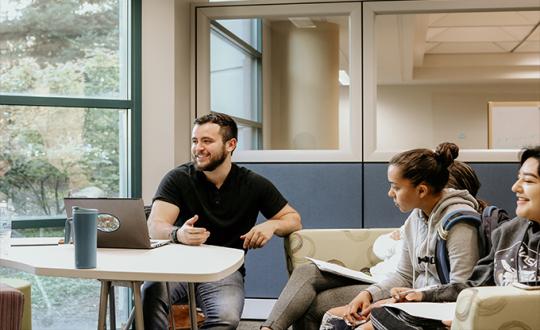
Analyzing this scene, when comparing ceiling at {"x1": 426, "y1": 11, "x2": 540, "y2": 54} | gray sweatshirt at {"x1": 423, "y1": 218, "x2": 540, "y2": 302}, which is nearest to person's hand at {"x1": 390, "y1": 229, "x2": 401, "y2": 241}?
gray sweatshirt at {"x1": 423, "y1": 218, "x2": 540, "y2": 302}

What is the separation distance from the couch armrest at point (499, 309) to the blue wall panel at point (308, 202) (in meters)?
2.39

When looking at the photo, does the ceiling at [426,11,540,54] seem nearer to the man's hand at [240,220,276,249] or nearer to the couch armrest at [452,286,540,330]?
the man's hand at [240,220,276,249]

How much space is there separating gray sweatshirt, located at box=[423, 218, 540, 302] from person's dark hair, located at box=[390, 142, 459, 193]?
1.03ft

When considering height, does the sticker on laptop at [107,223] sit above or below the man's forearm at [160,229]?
above

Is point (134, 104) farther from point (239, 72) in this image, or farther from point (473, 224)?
point (473, 224)

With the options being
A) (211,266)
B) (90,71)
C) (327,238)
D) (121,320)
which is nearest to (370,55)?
(327,238)

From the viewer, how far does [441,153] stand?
2.48 metres

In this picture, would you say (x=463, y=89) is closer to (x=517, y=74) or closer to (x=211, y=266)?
(x=517, y=74)

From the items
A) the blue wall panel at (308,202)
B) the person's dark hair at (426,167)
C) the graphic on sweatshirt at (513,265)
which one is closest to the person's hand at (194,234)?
the person's dark hair at (426,167)

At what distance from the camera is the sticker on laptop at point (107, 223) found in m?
2.37

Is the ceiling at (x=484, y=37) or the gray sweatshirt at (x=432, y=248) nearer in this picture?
the gray sweatshirt at (x=432, y=248)

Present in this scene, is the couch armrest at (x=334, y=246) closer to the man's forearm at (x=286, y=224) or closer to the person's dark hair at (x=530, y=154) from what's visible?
the man's forearm at (x=286, y=224)

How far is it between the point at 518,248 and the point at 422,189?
17.0 inches

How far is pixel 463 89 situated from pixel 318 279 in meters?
3.16
